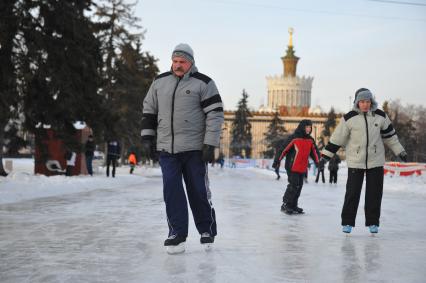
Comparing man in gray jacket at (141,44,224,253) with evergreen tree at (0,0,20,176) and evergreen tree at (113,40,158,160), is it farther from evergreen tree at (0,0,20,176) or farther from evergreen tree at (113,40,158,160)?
evergreen tree at (113,40,158,160)

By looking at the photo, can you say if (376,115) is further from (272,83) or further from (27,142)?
(272,83)

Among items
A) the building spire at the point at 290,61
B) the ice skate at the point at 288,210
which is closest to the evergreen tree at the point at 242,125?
the building spire at the point at 290,61

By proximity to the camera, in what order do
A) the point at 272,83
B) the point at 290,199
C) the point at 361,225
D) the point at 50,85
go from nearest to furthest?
the point at 361,225 → the point at 290,199 → the point at 50,85 → the point at 272,83

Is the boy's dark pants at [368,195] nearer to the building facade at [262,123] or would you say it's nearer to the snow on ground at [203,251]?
the snow on ground at [203,251]

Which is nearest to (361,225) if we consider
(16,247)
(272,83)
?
(16,247)

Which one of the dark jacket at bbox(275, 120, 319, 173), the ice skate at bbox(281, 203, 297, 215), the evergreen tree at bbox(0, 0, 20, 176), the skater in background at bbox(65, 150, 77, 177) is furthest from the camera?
the skater in background at bbox(65, 150, 77, 177)

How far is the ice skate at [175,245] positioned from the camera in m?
4.80

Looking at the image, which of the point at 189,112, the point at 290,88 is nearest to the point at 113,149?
the point at 189,112

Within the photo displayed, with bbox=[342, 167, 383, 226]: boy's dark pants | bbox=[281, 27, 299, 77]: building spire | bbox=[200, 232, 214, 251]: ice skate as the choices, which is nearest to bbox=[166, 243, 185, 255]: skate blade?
bbox=[200, 232, 214, 251]: ice skate

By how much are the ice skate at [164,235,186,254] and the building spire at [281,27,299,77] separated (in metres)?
169

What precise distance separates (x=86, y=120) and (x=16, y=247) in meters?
14.7

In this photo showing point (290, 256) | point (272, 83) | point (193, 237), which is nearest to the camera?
point (290, 256)

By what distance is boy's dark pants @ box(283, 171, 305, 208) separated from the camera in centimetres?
907

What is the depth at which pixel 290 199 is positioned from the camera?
9.08m
